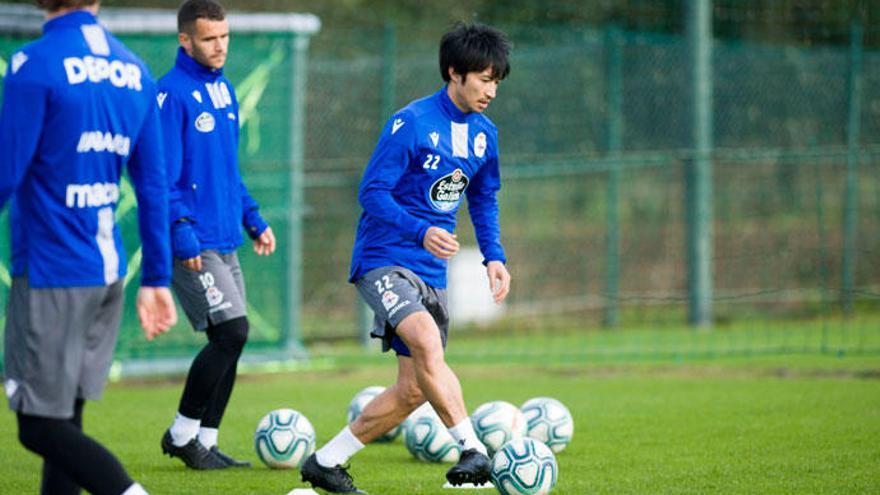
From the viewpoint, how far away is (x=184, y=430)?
25.2 feet

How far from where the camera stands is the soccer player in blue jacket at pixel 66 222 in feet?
16.6

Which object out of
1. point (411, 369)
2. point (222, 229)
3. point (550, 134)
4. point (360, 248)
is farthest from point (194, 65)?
point (550, 134)

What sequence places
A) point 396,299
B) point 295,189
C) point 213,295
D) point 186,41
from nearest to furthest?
1. point 396,299
2. point 213,295
3. point 186,41
4. point 295,189

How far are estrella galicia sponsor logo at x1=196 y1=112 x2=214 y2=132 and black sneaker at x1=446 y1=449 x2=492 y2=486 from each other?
90.6 inches

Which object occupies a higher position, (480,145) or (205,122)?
(205,122)

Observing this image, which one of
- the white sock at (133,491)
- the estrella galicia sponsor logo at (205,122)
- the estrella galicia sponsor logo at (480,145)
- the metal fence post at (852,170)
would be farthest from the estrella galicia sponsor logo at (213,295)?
the metal fence post at (852,170)

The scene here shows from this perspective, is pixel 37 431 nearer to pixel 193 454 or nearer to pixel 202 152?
pixel 193 454

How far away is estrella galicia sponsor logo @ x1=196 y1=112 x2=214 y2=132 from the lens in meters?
7.68

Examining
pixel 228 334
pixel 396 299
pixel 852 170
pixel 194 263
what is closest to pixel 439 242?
pixel 396 299

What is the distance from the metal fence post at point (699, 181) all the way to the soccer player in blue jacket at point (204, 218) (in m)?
8.79

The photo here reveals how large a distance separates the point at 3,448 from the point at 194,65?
2515 millimetres

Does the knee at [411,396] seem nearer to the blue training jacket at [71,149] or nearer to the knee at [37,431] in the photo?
the blue training jacket at [71,149]

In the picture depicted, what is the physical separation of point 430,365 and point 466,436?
1.15 ft

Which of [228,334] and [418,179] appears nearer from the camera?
[418,179]
